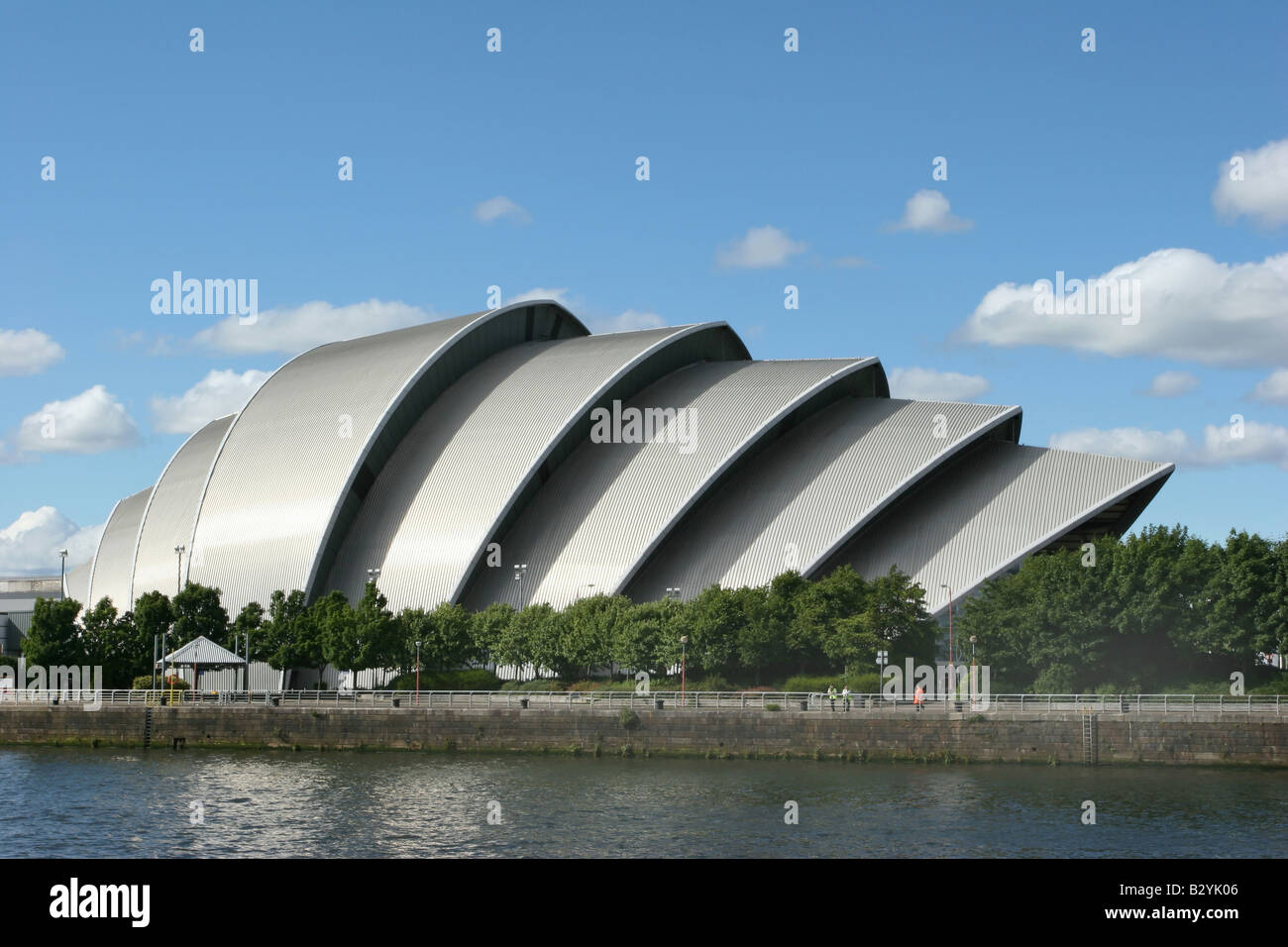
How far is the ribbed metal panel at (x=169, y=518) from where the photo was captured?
78.2m

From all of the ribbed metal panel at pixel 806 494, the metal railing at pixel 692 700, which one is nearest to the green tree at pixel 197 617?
the metal railing at pixel 692 700

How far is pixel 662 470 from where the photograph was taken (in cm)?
7025

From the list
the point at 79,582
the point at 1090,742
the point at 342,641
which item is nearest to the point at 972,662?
the point at 1090,742

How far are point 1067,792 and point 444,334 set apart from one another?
162ft

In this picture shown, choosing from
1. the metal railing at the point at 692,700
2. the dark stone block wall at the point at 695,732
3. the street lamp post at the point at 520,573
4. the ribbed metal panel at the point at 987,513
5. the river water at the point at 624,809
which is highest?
the ribbed metal panel at the point at 987,513

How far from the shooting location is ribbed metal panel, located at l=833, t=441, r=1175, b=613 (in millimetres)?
63719

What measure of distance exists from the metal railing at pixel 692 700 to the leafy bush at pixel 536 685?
1523mm

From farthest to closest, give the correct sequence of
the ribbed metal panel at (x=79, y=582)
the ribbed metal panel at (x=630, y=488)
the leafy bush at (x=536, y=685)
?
the ribbed metal panel at (x=79, y=582)
the ribbed metal panel at (x=630, y=488)
the leafy bush at (x=536, y=685)

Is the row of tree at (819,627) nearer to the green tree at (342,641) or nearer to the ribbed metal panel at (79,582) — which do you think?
the green tree at (342,641)

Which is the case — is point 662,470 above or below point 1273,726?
above

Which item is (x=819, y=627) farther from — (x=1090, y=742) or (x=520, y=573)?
(x=520, y=573)
